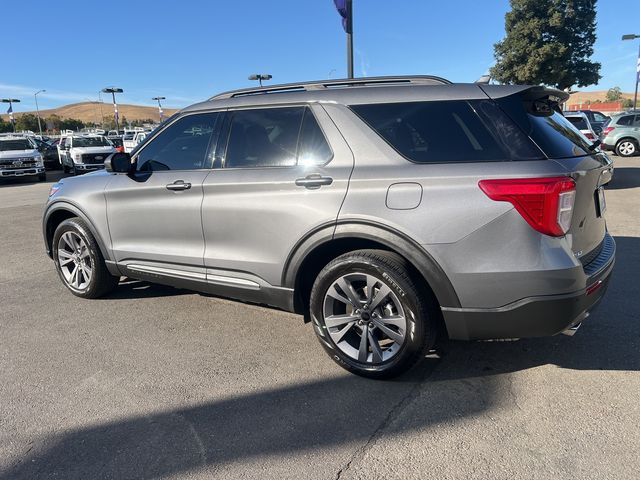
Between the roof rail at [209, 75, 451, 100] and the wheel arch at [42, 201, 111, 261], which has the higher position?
the roof rail at [209, 75, 451, 100]

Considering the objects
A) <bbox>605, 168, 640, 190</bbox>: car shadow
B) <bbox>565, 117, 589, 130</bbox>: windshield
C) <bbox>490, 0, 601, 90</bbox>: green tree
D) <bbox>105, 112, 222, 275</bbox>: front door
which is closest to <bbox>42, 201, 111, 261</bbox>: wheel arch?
<bbox>105, 112, 222, 275</bbox>: front door

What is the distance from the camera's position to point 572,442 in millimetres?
2441

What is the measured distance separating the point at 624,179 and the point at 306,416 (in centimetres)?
1298

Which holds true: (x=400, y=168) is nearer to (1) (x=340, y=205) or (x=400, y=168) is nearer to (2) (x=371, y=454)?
(1) (x=340, y=205)

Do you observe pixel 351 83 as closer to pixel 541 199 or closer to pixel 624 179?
pixel 541 199

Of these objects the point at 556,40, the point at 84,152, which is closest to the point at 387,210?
the point at 84,152

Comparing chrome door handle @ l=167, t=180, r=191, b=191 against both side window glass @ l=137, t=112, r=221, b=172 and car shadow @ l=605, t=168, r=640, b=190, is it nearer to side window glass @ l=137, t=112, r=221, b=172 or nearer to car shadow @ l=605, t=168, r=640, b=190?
side window glass @ l=137, t=112, r=221, b=172

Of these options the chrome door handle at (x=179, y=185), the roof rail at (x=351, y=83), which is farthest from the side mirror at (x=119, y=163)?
the roof rail at (x=351, y=83)

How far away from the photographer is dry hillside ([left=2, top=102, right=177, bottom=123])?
144875mm

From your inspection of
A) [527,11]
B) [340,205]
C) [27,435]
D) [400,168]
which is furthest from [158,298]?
[527,11]

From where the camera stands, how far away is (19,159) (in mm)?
18375

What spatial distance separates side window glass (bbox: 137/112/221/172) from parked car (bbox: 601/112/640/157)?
18.6m

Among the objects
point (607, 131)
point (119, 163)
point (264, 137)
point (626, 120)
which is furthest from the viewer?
point (607, 131)

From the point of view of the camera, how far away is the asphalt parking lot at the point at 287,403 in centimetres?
236
